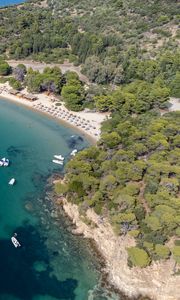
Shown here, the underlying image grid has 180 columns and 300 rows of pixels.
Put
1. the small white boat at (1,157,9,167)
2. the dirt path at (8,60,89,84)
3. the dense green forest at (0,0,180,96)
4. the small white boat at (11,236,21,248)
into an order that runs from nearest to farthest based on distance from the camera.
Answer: the small white boat at (11,236,21,248)
the small white boat at (1,157,9,167)
the dense green forest at (0,0,180,96)
the dirt path at (8,60,89,84)

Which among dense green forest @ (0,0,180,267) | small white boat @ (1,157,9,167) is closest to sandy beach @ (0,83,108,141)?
dense green forest @ (0,0,180,267)

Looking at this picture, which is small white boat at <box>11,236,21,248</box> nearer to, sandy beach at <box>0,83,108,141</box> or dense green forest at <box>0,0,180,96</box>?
sandy beach at <box>0,83,108,141</box>

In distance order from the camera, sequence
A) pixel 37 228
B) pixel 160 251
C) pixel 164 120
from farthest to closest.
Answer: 1. pixel 164 120
2. pixel 37 228
3. pixel 160 251

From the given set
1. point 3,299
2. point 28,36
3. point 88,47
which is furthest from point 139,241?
point 28,36

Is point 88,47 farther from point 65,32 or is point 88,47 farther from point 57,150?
point 57,150

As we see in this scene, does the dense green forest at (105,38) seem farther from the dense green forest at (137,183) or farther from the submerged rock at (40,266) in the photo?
the submerged rock at (40,266)

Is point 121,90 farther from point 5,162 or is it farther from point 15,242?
point 15,242

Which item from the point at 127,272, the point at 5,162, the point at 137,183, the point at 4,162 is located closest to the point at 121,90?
the point at 5,162
